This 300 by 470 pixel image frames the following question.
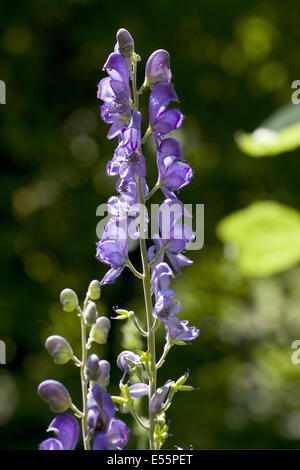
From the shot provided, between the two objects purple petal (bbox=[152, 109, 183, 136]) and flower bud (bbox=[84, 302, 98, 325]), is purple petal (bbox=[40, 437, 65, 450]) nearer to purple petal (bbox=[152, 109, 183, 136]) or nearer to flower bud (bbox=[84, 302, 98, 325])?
flower bud (bbox=[84, 302, 98, 325])

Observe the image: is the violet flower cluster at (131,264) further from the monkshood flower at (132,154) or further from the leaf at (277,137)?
the leaf at (277,137)

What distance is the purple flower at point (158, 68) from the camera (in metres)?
0.67

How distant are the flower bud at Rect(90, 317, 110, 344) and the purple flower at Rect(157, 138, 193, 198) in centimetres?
16

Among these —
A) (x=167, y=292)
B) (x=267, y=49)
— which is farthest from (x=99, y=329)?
(x=267, y=49)

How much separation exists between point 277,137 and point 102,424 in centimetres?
29

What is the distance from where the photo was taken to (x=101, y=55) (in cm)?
339

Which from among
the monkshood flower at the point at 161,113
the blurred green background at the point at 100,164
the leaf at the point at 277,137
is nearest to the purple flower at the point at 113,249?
the monkshood flower at the point at 161,113

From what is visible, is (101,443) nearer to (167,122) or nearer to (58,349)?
(58,349)

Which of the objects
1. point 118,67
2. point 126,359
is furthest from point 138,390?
point 118,67

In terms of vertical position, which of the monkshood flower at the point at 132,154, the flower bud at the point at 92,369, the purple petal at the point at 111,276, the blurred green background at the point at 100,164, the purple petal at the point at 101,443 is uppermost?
the blurred green background at the point at 100,164

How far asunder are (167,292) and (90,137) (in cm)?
301

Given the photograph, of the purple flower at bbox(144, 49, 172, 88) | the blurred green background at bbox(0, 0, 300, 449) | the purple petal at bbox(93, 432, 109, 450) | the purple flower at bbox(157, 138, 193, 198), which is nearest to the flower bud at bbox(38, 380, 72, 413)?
the purple petal at bbox(93, 432, 109, 450)

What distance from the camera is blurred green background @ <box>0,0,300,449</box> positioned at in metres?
3.29

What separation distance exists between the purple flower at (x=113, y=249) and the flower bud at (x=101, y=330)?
0.21ft
